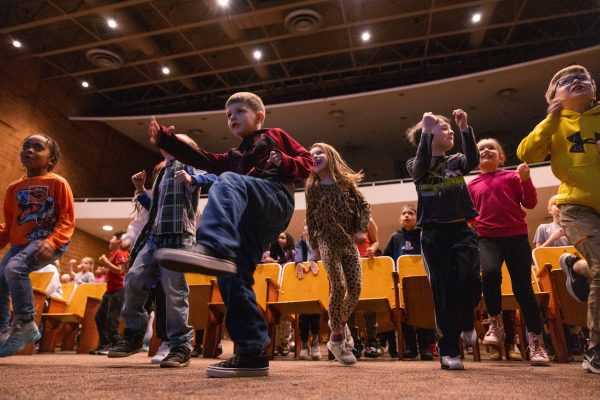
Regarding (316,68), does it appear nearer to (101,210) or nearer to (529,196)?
(101,210)

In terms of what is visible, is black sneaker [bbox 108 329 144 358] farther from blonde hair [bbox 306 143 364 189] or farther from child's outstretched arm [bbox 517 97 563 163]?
child's outstretched arm [bbox 517 97 563 163]

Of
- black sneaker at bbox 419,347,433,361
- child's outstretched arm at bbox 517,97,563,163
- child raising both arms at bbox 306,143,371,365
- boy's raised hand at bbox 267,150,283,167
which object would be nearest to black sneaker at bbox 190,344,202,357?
child raising both arms at bbox 306,143,371,365

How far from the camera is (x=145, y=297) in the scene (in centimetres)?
234

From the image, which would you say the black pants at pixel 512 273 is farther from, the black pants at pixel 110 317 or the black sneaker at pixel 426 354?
the black pants at pixel 110 317

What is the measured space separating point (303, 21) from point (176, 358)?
990cm

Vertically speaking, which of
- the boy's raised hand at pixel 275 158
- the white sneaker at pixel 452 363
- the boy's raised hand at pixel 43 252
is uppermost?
the boy's raised hand at pixel 275 158

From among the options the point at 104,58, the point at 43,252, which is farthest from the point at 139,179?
the point at 104,58

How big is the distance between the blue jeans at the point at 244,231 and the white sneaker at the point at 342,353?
1.02m

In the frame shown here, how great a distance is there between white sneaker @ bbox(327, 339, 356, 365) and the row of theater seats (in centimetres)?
80

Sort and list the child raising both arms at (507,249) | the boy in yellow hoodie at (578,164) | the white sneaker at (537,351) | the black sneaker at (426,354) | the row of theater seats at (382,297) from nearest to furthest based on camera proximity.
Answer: the boy in yellow hoodie at (578,164), the white sneaker at (537,351), the child raising both arms at (507,249), the row of theater seats at (382,297), the black sneaker at (426,354)

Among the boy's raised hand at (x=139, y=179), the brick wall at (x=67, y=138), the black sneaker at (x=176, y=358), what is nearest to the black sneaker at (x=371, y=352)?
the black sneaker at (x=176, y=358)

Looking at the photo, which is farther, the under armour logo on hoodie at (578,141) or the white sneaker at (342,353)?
the white sneaker at (342,353)

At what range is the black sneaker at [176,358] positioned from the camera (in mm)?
2094

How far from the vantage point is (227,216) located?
137 centimetres
